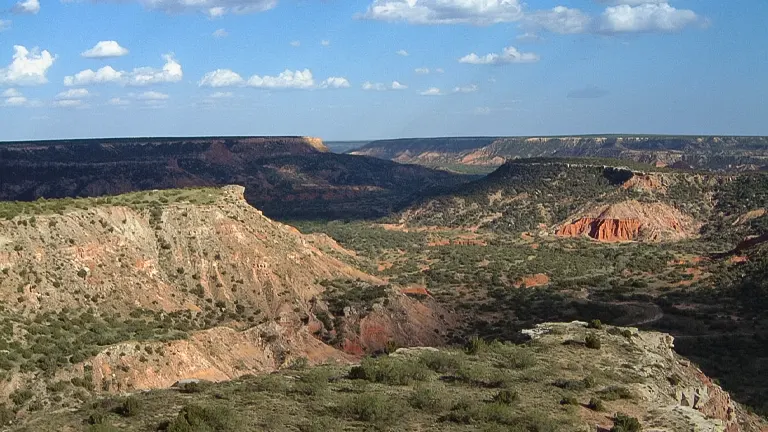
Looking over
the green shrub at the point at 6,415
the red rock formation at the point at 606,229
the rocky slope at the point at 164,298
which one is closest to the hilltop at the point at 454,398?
the green shrub at the point at 6,415

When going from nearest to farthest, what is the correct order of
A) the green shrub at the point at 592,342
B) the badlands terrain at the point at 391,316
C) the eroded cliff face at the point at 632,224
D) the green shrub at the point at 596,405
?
the badlands terrain at the point at 391,316 → the green shrub at the point at 596,405 → the green shrub at the point at 592,342 → the eroded cliff face at the point at 632,224

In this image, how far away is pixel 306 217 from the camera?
441 ft

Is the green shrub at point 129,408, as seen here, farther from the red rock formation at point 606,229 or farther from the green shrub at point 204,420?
the red rock formation at point 606,229

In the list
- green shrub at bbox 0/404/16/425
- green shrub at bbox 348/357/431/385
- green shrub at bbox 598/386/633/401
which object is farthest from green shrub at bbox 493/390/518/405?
green shrub at bbox 0/404/16/425

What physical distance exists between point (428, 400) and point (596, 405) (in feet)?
16.9

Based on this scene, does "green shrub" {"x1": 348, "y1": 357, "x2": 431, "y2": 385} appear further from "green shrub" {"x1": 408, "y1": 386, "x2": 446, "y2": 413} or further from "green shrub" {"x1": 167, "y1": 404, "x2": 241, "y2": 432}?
"green shrub" {"x1": 167, "y1": 404, "x2": 241, "y2": 432}

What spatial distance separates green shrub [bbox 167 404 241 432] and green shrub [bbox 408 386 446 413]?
5494 millimetres

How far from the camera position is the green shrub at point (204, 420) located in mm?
18781

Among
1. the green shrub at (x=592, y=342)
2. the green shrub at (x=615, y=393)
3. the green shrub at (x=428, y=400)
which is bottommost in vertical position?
the green shrub at (x=592, y=342)

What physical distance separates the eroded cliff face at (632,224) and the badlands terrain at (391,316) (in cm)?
31

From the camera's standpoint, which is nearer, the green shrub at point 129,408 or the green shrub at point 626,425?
the green shrub at point 129,408

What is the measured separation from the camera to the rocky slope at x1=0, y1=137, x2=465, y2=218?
472ft

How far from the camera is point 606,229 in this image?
106062 millimetres

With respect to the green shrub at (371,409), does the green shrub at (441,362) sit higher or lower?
lower
